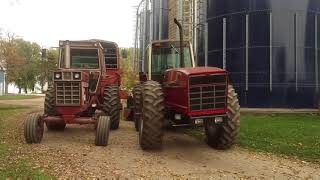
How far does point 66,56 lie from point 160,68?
125 inches

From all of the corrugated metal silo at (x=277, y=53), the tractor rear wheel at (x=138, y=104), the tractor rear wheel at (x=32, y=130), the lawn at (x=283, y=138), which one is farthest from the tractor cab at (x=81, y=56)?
the corrugated metal silo at (x=277, y=53)

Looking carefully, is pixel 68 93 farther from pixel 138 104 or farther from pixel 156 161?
pixel 156 161

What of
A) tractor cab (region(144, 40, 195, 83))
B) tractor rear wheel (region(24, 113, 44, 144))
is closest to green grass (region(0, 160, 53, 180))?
tractor rear wheel (region(24, 113, 44, 144))

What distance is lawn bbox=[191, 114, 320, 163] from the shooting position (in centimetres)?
1204

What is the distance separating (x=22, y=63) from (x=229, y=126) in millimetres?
58992

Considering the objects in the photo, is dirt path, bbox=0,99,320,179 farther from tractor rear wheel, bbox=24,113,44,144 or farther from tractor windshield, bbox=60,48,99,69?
tractor windshield, bbox=60,48,99,69

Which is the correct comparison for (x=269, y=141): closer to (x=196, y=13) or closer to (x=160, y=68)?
(x=160, y=68)

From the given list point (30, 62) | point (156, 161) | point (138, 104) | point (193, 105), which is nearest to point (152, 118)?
point (193, 105)

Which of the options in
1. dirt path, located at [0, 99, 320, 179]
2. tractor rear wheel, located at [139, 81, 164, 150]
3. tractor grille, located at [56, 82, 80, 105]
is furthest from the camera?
tractor grille, located at [56, 82, 80, 105]

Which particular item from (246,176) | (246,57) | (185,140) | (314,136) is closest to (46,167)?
(246,176)

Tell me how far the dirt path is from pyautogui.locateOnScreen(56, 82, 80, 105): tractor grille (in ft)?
3.39

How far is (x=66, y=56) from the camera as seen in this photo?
1593cm

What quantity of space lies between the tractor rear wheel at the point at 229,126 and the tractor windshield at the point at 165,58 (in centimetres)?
313

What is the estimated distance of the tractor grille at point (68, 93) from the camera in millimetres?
13266
